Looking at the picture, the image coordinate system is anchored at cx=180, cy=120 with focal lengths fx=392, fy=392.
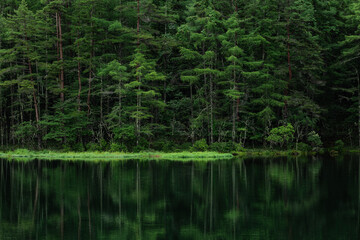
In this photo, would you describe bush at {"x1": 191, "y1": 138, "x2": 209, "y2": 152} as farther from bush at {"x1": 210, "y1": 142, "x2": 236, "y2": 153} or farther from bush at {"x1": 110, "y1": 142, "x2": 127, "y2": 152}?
bush at {"x1": 110, "y1": 142, "x2": 127, "y2": 152}

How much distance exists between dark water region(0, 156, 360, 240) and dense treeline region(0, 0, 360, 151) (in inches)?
790

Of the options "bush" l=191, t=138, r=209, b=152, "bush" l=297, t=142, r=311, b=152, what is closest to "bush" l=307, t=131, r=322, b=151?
"bush" l=297, t=142, r=311, b=152

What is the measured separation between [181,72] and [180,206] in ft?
112

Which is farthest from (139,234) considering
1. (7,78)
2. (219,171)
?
(7,78)

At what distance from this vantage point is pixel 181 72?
154ft

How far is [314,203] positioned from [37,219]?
31.9 feet

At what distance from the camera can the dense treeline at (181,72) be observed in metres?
42.1

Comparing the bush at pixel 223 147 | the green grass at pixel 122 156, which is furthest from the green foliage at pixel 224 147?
the green grass at pixel 122 156

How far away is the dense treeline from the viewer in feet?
138

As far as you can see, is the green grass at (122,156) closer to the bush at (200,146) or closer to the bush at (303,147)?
the bush at (200,146)

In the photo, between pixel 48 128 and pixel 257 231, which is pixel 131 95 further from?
pixel 257 231

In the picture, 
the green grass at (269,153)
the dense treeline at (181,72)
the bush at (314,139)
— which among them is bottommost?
the green grass at (269,153)

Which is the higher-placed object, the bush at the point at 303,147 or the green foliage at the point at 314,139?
the green foliage at the point at 314,139

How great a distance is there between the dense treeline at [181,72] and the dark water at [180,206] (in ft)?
65.9
